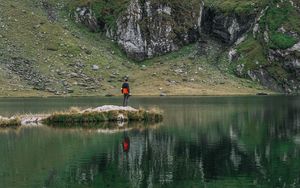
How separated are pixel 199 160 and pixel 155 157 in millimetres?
3734

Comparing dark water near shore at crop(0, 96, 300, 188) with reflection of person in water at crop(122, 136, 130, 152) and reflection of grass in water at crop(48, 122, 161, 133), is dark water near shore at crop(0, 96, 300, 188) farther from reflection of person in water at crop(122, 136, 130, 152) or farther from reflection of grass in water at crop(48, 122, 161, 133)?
reflection of grass in water at crop(48, 122, 161, 133)

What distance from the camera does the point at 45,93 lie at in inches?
6348

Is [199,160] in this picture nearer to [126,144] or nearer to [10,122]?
[126,144]

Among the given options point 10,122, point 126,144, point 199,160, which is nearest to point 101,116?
point 10,122

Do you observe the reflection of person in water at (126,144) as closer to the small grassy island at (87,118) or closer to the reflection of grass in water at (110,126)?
the reflection of grass in water at (110,126)

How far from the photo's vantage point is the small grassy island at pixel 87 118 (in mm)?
71169

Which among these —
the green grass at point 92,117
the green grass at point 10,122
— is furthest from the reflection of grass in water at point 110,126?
the green grass at point 10,122

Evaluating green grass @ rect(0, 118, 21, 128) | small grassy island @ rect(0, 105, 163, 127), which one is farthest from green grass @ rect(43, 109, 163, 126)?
green grass @ rect(0, 118, 21, 128)

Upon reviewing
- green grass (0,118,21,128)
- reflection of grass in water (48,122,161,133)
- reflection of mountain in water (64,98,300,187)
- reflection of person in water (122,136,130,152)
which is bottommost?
reflection of mountain in water (64,98,300,187)

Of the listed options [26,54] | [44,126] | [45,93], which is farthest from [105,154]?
[26,54]

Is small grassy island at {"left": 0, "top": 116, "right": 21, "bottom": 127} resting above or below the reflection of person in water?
above

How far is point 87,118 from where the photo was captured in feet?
239

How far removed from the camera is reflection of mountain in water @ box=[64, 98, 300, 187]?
114 ft

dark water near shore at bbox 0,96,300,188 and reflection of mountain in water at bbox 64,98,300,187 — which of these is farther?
reflection of mountain in water at bbox 64,98,300,187
